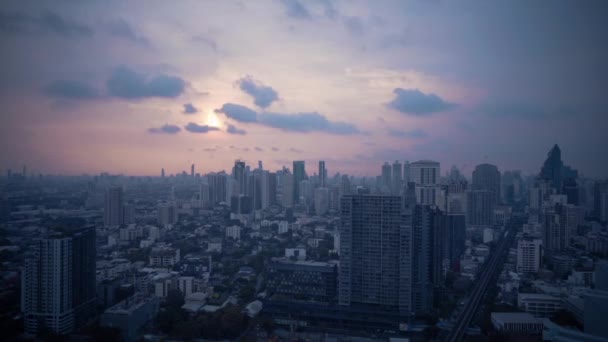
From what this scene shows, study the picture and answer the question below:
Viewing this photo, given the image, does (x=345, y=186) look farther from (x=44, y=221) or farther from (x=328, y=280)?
(x=44, y=221)

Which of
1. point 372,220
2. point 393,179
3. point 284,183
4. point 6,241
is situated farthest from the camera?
point 284,183

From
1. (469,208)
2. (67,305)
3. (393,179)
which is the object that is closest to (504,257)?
(469,208)

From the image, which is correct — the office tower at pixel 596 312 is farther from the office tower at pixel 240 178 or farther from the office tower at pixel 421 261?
the office tower at pixel 240 178

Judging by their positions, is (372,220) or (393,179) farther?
(393,179)

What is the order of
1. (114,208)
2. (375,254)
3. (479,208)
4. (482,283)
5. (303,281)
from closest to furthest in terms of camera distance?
(375,254) < (303,281) < (482,283) < (114,208) < (479,208)

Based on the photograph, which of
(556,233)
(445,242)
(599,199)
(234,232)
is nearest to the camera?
(599,199)

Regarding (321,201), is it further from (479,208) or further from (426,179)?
(479,208)

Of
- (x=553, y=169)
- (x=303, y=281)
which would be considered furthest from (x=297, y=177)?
(x=303, y=281)
